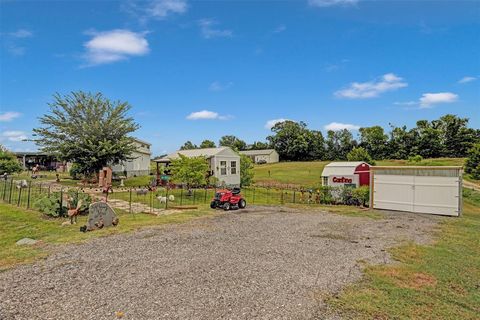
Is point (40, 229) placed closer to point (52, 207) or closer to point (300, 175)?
point (52, 207)

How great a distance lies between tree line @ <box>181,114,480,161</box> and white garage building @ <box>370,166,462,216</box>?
30.6 m

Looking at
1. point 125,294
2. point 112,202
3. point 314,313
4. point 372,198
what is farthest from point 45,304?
point 372,198

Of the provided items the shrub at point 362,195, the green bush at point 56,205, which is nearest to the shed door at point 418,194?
the shrub at point 362,195

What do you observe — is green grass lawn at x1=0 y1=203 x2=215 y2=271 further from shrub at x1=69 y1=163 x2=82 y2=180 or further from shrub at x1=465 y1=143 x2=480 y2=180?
shrub at x1=465 y1=143 x2=480 y2=180

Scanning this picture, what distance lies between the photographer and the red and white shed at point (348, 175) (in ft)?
69.7

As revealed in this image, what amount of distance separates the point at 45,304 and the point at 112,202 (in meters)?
12.3

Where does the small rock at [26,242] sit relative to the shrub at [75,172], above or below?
below

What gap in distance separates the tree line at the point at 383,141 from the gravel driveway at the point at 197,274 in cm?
4137

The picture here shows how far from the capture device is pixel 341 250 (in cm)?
898

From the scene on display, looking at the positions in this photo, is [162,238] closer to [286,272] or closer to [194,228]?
[194,228]

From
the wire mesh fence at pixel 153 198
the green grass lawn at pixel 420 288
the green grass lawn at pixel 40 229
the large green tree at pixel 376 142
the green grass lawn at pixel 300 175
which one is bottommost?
the green grass lawn at pixel 420 288

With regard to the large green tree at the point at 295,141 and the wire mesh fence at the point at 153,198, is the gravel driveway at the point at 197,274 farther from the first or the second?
the large green tree at the point at 295,141

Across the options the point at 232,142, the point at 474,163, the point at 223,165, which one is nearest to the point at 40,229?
the point at 223,165

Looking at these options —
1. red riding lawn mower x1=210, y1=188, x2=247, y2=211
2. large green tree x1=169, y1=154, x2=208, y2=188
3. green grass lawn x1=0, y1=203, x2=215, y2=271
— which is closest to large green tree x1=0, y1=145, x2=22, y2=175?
green grass lawn x1=0, y1=203, x2=215, y2=271
